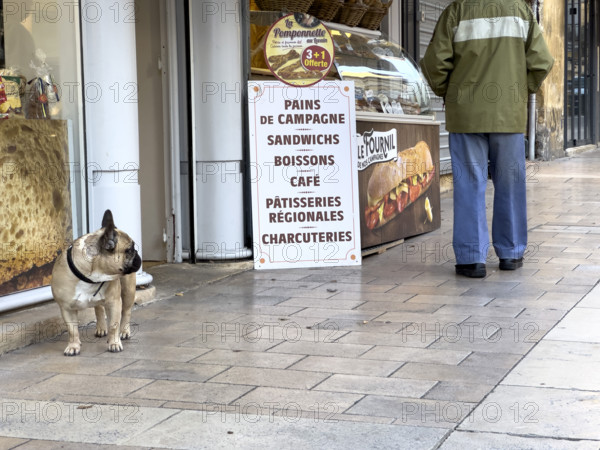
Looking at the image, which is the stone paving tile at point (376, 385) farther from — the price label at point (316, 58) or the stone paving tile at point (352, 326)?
the price label at point (316, 58)

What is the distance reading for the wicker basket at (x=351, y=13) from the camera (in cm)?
838

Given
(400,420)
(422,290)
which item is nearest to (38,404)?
(400,420)

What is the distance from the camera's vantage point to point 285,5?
7234mm

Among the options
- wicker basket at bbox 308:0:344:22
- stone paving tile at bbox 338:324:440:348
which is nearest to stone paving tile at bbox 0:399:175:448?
stone paving tile at bbox 338:324:440:348

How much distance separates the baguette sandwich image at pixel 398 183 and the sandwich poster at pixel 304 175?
19.5 inches

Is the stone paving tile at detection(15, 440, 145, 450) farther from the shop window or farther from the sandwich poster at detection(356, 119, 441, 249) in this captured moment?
the sandwich poster at detection(356, 119, 441, 249)

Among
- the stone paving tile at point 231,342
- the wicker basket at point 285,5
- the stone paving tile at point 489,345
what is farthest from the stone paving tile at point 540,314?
the wicker basket at point 285,5

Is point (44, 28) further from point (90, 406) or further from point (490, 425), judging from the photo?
point (490, 425)

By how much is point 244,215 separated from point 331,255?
71 cm

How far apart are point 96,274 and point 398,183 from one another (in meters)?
3.79

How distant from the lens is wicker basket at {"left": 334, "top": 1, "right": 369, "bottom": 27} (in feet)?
27.5

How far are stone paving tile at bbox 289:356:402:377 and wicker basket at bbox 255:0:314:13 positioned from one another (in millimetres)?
3598

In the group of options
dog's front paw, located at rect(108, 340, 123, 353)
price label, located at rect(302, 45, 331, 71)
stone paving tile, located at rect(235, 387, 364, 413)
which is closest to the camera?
stone paving tile, located at rect(235, 387, 364, 413)

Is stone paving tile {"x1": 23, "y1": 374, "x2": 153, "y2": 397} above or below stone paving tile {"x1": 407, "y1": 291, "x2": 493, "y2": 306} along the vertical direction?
below
